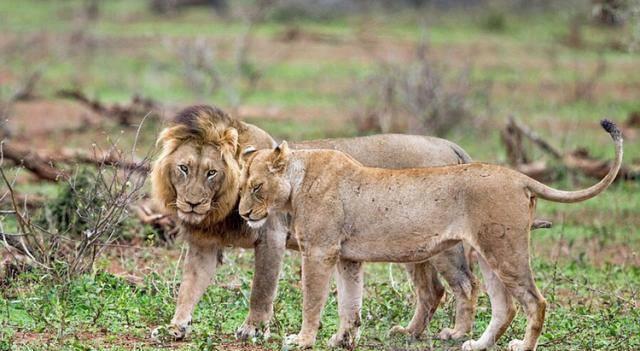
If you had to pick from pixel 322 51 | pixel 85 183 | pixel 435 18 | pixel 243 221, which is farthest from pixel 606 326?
pixel 435 18

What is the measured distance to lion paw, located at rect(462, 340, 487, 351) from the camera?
6.21 m

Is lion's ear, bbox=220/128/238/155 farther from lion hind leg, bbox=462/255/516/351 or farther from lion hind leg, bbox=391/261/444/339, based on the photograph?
lion hind leg, bbox=462/255/516/351

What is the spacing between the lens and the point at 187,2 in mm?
27078

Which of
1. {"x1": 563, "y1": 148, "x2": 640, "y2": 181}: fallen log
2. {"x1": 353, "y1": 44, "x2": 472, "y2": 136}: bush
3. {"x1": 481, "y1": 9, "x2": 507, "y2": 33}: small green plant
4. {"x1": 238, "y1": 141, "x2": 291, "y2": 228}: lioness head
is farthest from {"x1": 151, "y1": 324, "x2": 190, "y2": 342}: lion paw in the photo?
{"x1": 481, "y1": 9, "x2": 507, "y2": 33}: small green plant

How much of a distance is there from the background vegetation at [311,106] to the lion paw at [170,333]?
0.06 m

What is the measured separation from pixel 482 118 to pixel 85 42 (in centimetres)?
867

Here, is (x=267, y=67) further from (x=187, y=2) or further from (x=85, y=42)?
(x=187, y=2)

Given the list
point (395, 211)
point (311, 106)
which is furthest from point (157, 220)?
point (311, 106)

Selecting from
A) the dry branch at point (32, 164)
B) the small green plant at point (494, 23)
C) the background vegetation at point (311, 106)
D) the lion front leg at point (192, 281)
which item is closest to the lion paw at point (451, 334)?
the background vegetation at point (311, 106)

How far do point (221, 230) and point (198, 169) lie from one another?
1.25 ft

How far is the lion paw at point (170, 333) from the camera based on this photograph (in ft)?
20.7

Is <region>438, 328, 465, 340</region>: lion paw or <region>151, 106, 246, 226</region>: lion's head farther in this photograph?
<region>438, 328, 465, 340</region>: lion paw

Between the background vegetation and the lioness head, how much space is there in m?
0.66

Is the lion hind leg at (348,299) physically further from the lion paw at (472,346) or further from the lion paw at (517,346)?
the lion paw at (517,346)
